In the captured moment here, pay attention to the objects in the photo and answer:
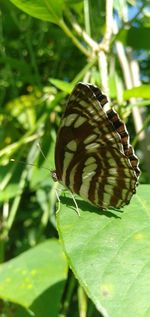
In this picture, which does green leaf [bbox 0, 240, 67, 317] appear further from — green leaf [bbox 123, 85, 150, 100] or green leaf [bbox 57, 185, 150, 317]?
green leaf [bbox 123, 85, 150, 100]

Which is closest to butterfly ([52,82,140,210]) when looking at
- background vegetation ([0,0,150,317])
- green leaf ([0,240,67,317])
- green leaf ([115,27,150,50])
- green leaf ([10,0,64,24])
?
background vegetation ([0,0,150,317])

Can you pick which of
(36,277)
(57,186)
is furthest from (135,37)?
(36,277)

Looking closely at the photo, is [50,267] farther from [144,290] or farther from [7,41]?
[7,41]

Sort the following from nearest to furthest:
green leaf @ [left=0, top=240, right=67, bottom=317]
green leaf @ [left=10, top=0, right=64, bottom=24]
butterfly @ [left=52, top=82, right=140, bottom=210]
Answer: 1. butterfly @ [left=52, top=82, right=140, bottom=210]
2. green leaf @ [left=0, top=240, right=67, bottom=317]
3. green leaf @ [left=10, top=0, right=64, bottom=24]

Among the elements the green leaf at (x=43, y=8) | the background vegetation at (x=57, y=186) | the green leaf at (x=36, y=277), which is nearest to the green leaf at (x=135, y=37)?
the background vegetation at (x=57, y=186)

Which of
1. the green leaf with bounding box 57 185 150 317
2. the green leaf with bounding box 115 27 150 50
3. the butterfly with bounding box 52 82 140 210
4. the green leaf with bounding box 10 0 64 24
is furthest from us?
the green leaf with bounding box 115 27 150 50

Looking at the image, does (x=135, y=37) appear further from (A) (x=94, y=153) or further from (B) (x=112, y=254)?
(B) (x=112, y=254)
